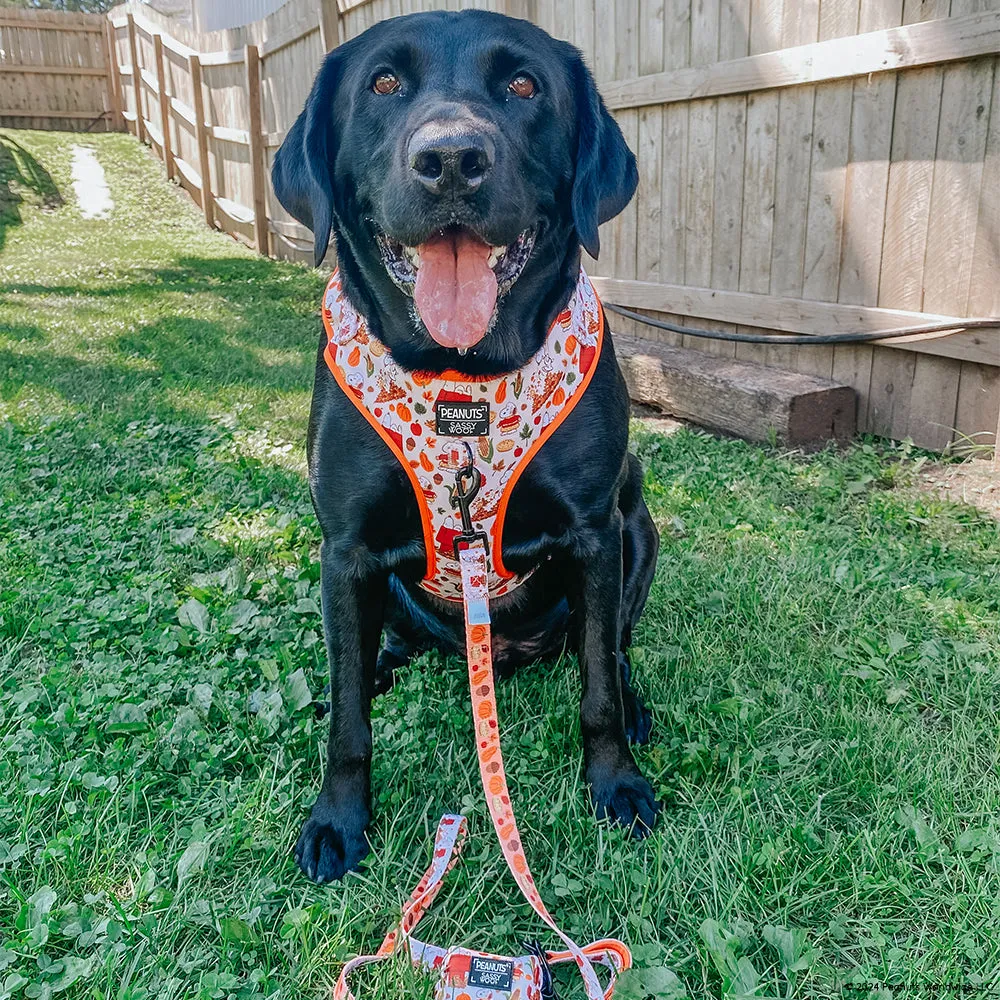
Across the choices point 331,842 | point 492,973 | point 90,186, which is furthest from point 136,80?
point 492,973

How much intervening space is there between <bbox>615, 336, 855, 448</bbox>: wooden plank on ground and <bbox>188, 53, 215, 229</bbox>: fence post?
955 cm

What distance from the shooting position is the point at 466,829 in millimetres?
1824

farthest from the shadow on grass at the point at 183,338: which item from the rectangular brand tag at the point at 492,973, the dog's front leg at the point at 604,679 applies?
the rectangular brand tag at the point at 492,973

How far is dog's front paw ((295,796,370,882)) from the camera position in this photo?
Answer: 5.81ft

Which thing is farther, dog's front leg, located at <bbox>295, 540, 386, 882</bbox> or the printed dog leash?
dog's front leg, located at <bbox>295, 540, 386, 882</bbox>

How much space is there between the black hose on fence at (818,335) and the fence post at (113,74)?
17.5 metres

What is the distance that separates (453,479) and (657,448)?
2433mm

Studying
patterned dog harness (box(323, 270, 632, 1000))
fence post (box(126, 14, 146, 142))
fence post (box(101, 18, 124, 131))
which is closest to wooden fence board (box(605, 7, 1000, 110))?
patterned dog harness (box(323, 270, 632, 1000))

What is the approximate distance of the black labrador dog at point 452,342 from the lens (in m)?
1.80

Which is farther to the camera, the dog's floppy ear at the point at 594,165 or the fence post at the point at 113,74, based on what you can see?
the fence post at the point at 113,74

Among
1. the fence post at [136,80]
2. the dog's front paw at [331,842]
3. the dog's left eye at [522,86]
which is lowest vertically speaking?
the dog's front paw at [331,842]

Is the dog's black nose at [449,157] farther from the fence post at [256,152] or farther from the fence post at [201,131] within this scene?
the fence post at [201,131]

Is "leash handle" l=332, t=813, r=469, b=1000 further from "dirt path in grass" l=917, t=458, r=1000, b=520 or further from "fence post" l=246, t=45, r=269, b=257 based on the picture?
"fence post" l=246, t=45, r=269, b=257

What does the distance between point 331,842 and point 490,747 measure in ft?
1.31
